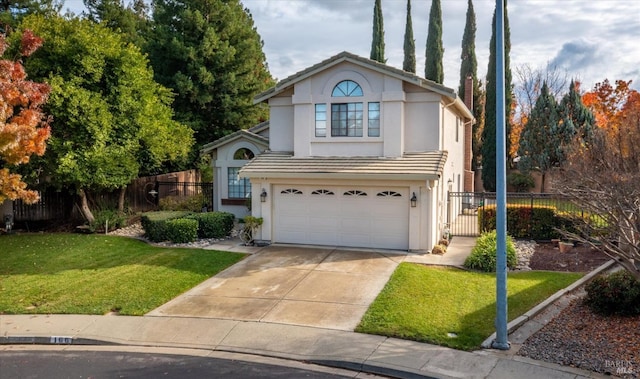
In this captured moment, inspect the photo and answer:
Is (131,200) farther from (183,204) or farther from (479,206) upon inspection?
(479,206)

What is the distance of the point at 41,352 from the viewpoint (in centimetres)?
880

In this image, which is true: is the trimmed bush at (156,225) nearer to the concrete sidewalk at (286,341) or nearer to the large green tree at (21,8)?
the concrete sidewalk at (286,341)

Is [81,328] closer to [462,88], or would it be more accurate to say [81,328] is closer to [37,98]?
[37,98]

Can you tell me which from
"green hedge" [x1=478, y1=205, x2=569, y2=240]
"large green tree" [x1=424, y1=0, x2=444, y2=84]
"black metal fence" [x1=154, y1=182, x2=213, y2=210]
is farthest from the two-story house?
"large green tree" [x1=424, y1=0, x2=444, y2=84]

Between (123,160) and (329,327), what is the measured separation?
12.4 m

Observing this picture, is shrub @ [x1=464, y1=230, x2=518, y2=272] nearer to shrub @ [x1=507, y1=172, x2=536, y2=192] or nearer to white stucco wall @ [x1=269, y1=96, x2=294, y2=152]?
white stucco wall @ [x1=269, y1=96, x2=294, y2=152]

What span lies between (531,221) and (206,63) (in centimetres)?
1984

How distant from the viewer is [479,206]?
20.5 meters

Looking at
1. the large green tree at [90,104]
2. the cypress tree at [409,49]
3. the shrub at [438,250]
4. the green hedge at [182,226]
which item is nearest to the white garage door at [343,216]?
the shrub at [438,250]

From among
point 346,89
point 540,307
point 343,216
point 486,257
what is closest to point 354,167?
point 343,216

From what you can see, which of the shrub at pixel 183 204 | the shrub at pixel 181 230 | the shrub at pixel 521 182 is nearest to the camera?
the shrub at pixel 181 230

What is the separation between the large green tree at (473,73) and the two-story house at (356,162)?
20732 mm

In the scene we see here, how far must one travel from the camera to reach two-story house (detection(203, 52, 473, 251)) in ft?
50.2

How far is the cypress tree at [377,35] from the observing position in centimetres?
3922
